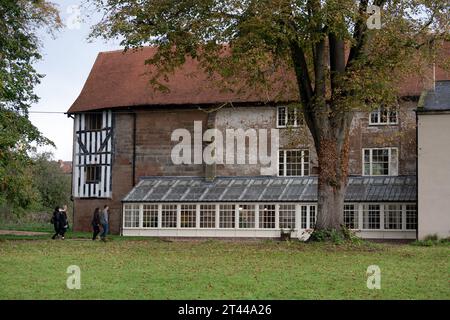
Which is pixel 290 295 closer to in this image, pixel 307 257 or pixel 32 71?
pixel 307 257

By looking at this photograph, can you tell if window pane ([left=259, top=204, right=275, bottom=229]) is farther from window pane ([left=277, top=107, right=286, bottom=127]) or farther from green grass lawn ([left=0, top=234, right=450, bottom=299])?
green grass lawn ([left=0, top=234, right=450, bottom=299])

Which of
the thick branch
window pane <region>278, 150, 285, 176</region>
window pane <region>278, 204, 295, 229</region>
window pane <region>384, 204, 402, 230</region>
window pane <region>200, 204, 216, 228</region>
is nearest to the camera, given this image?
the thick branch

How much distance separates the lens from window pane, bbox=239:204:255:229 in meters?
35.4

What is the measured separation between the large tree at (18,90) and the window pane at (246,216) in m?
10.7

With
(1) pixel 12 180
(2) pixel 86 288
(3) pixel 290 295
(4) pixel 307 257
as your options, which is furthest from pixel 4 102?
(3) pixel 290 295

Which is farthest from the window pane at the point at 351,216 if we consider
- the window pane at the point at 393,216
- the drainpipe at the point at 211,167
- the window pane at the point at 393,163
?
the drainpipe at the point at 211,167

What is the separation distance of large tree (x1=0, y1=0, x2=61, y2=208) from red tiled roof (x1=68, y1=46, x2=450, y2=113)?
886 centimetres

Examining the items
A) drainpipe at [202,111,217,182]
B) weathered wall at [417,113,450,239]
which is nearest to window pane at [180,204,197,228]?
drainpipe at [202,111,217,182]

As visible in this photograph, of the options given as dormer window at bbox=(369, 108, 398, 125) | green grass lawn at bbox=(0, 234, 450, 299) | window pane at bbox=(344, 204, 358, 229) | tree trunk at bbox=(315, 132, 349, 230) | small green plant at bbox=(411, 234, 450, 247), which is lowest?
small green plant at bbox=(411, 234, 450, 247)

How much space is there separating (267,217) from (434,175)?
8860 mm

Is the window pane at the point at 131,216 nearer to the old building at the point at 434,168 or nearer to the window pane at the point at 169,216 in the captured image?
the window pane at the point at 169,216

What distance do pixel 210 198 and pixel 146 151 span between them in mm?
4950

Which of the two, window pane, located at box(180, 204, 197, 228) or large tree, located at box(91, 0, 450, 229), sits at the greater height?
large tree, located at box(91, 0, 450, 229)

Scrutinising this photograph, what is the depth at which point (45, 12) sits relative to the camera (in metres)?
28.4
